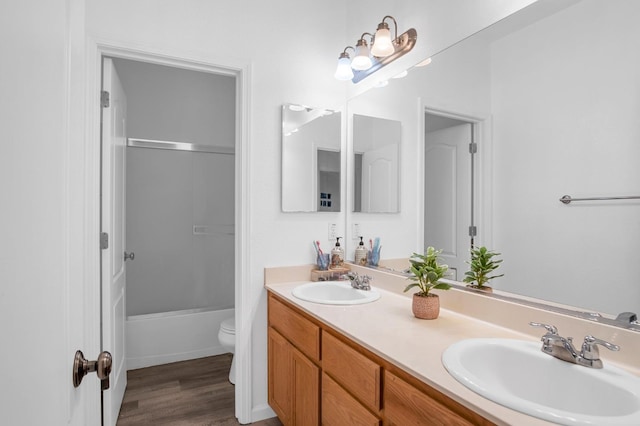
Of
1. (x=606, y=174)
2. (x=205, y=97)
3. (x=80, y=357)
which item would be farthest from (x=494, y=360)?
(x=205, y=97)

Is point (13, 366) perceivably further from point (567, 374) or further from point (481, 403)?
point (567, 374)

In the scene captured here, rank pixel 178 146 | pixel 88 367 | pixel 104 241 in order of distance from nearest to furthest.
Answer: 1. pixel 88 367
2. pixel 104 241
3. pixel 178 146

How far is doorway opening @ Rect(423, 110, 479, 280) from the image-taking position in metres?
1.60

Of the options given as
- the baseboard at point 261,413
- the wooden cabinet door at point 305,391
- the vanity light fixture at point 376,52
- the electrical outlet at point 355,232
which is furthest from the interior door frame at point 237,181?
the electrical outlet at point 355,232

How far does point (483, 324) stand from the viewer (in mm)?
1395

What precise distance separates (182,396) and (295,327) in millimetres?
1209

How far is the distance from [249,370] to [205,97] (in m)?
2.59

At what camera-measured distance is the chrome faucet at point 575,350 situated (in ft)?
3.19

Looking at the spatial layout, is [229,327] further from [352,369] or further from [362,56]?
[362,56]

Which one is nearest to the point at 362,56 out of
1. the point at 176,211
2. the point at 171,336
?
the point at 176,211

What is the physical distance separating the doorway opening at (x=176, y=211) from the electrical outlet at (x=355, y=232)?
135 centimetres

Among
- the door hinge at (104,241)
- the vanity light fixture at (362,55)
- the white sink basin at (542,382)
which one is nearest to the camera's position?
the white sink basin at (542,382)

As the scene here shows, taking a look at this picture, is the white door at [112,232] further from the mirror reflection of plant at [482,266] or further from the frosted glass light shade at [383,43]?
the mirror reflection of plant at [482,266]

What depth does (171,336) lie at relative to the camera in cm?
293
